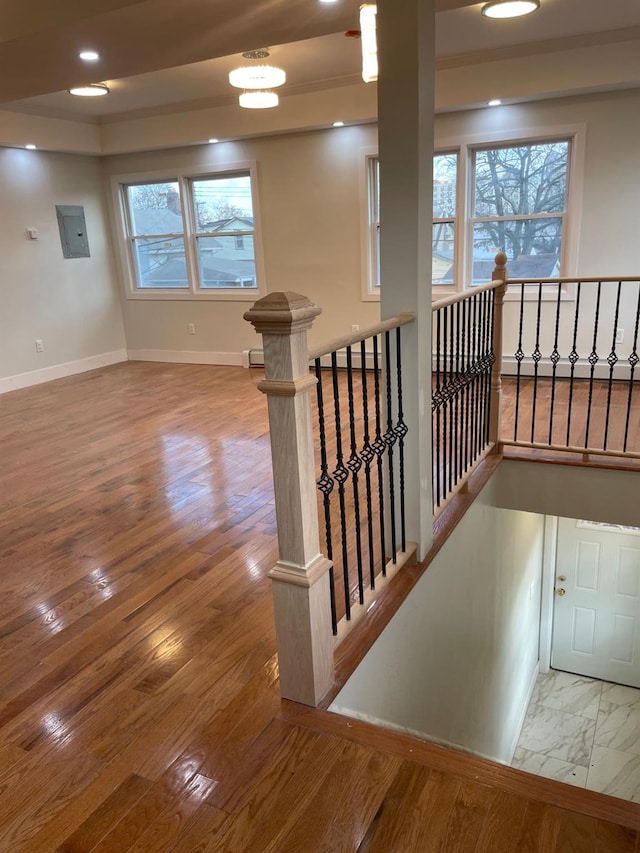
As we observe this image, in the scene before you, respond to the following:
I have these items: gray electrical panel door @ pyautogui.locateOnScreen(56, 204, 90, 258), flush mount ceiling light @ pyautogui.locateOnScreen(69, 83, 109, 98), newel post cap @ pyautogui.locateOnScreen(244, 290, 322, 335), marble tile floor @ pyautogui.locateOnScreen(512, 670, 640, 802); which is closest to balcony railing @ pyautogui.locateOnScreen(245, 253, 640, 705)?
newel post cap @ pyautogui.locateOnScreen(244, 290, 322, 335)

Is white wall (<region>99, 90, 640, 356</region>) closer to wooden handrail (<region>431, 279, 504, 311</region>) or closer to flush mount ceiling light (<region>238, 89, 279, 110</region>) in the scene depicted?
flush mount ceiling light (<region>238, 89, 279, 110</region>)

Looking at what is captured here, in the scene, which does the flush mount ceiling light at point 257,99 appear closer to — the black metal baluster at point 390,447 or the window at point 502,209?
the window at point 502,209

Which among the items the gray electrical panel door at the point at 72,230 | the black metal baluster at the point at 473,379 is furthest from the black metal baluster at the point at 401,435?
the gray electrical panel door at the point at 72,230

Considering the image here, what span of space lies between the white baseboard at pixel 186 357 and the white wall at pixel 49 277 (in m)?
0.34

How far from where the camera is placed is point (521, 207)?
5.29m

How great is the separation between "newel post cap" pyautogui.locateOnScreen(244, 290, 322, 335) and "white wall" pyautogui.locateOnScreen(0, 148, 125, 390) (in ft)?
18.3

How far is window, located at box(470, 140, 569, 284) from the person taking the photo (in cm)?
514

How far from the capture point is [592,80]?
14.8ft

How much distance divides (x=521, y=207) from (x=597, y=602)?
3.83 metres

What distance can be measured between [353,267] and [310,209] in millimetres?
723

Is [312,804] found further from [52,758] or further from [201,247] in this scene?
[201,247]

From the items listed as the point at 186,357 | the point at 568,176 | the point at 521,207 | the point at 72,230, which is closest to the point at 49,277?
the point at 72,230

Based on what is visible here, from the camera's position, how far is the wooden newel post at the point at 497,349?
3.45 metres

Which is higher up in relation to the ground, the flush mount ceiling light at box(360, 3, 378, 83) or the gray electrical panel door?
the flush mount ceiling light at box(360, 3, 378, 83)
